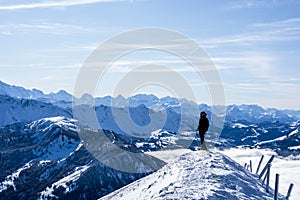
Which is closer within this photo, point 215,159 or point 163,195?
point 163,195

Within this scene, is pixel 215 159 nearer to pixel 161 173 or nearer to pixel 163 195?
pixel 161 173

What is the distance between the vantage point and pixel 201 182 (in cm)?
3281

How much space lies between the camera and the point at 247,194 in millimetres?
32500

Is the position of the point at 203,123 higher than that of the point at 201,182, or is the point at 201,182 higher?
the point at 203,123

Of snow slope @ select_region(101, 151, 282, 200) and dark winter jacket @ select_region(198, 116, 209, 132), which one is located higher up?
dark winter jacket @ select_region(198, 116, 209, 132)

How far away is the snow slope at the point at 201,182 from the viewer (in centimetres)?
3069

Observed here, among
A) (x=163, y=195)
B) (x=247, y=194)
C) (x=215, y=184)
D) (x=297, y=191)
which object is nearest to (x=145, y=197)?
(x=163, y=195)

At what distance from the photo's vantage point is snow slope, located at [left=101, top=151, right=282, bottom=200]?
3069 centimetres

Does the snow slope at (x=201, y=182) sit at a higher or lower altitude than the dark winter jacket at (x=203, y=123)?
lower

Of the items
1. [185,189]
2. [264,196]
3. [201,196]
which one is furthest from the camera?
[264,196]

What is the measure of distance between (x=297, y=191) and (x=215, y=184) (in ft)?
57.3

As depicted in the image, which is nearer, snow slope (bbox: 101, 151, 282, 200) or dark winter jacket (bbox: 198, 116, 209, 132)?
snow slope (bbox: 101, 151, 282, 200)

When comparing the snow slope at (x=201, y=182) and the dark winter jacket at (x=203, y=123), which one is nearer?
the snow slope at (x=201, y=182)

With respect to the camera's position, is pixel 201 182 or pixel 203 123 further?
pixel 203 123
